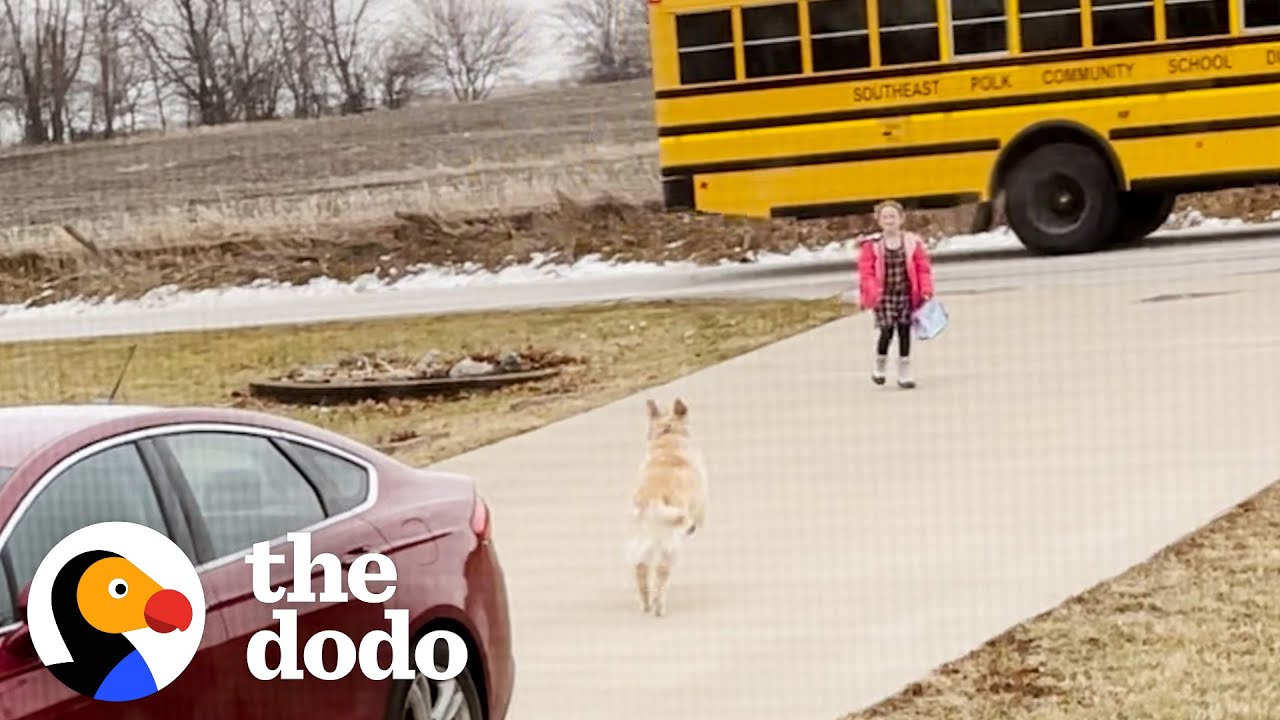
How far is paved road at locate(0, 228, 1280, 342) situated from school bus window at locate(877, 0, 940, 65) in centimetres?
182

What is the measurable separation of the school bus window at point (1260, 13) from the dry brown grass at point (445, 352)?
4.19 meters

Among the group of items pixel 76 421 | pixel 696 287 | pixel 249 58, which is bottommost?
pixel 696 287

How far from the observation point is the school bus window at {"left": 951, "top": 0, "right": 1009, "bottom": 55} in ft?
65.4

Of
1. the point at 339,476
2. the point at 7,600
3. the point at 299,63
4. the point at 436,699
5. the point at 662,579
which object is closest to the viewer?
the point at 7,600

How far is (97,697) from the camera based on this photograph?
4457 mm

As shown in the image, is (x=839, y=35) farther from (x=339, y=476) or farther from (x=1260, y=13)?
(x=339, y=476)

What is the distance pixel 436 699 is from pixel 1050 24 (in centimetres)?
1505

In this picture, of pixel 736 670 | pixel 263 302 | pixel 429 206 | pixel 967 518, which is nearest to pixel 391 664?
pixel 736 670

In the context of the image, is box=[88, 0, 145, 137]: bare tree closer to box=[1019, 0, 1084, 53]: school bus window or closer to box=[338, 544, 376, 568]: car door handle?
box=[1019, 0, 1084, 53]: school bus window


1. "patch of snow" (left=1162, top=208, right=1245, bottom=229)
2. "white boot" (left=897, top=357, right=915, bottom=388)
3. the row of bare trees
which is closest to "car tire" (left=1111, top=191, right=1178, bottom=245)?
"patch of snow" (left=1162, top=208, right=1245, bottom=229)

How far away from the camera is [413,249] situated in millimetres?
27641

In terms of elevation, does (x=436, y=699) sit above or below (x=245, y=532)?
below

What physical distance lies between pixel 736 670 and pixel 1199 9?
43.8ft

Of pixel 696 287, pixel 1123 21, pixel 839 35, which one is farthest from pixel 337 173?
pixel 1123 21
